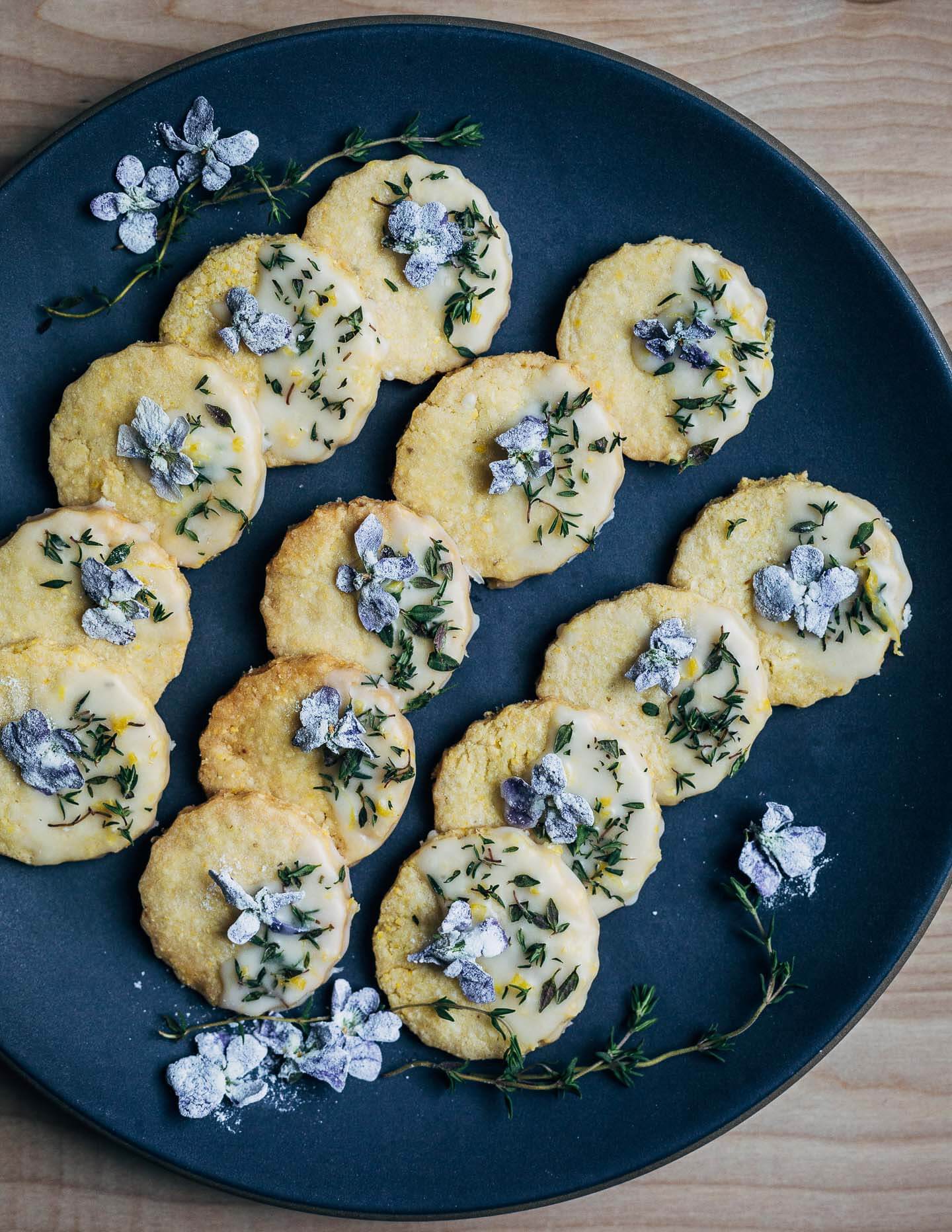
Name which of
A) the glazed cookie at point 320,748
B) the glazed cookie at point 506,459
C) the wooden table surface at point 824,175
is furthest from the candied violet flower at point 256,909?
the glazed cookie at point 506,459

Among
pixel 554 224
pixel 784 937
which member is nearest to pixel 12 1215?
pixel 784 937

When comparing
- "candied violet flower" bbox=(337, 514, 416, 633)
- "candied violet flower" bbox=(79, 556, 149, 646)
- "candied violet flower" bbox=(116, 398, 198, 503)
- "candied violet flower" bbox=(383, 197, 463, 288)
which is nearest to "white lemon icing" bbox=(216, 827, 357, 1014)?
"candied violet flower" bbox=(337, 514, 416, 633)

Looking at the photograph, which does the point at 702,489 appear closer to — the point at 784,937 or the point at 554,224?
the point at 554,224

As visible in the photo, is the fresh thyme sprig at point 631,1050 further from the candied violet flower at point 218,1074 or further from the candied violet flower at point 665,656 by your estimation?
the candied violet flower at point 665,656

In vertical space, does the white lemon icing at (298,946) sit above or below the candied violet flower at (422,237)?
below

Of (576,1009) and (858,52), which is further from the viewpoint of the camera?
(858,52)

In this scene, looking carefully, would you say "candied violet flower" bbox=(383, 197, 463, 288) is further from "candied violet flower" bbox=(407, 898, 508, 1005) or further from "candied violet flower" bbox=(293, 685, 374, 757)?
"candied violet flower" bbox=(407, 898, 508, 1005)
